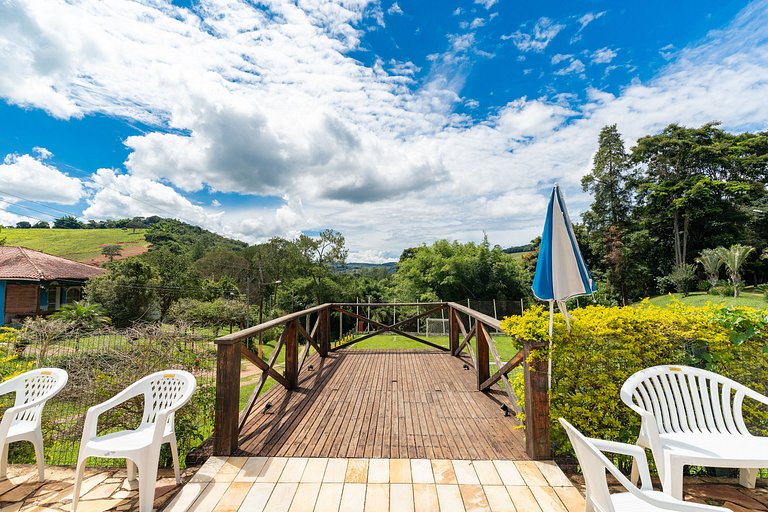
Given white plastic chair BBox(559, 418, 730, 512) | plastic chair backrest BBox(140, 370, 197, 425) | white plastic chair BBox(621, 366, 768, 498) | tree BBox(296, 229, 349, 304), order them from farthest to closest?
tree BBox(296, 229, 349, 304) < plastic chair backrest BBox(140, 370, 197, 425) < white plastic chair BBox(621, 366, 768, 498) < white plastic chair BBox(559, 418, 730, 512)

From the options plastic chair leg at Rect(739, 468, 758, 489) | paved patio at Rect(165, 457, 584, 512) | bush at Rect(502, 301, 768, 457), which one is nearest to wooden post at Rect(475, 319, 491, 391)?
bush at Rect(502, 301, 768, 457)

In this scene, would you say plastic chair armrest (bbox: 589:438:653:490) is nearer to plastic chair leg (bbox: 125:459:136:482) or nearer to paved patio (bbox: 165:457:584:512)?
paved patio (bbox: 165:457:584:512)

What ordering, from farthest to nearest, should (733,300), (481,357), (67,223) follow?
(67,223)
(733,300)
(481,357)

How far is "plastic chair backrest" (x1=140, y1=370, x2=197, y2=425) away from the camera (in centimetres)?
229

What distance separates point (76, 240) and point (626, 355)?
53.8 meters

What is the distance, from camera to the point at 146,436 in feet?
6.74

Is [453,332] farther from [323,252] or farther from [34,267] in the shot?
[323,252]

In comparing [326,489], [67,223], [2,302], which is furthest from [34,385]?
[67,223]

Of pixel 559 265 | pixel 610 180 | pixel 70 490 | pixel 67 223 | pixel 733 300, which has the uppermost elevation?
pixel 67 223

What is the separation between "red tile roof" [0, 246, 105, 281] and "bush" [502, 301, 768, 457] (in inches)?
843

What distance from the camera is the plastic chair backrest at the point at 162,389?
90.3 inches

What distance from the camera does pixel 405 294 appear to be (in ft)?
61.4

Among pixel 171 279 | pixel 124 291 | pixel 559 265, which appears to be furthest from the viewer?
pixel 171 279

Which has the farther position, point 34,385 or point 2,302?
point 2,302
